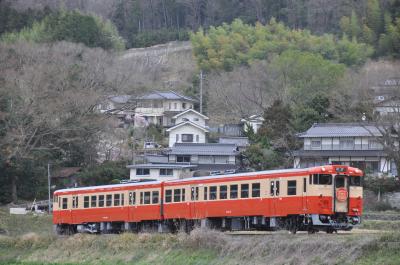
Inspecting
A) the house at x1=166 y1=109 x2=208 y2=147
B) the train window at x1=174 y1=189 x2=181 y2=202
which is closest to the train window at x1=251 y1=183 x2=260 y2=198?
the train window at x1=174 y1=189 x2=181 y2=202

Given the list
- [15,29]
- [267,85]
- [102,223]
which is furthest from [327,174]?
[15,29]

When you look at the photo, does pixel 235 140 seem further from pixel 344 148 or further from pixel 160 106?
pixel 160 106

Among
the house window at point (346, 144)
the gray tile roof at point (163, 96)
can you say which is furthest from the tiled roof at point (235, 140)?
the gray tile roof at point (163, 96)

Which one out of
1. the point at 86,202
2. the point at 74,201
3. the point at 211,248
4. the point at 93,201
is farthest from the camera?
the point at 74,201

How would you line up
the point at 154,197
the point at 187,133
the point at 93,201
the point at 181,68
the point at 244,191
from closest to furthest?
the point at 244,191 → the point at 154,197 → the point at 93,201 → the point at 187,133 → the point at 181,68

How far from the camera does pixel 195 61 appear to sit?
77.9 meters

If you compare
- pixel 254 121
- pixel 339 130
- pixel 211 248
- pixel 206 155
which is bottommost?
pixel 211 248

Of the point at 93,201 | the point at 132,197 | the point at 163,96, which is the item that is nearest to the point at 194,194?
the point at 132,197

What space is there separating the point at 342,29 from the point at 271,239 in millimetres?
59542

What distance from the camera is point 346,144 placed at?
1816 inches

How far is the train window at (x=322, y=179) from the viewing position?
78.0 feet

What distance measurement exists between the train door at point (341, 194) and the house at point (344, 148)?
20.7m

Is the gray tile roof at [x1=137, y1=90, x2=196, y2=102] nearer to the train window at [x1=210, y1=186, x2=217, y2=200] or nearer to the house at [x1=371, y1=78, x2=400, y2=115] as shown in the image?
the house at [x1=371, y1=78, x2=400, y2=115]

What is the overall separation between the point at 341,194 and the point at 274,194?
5.85 ft
